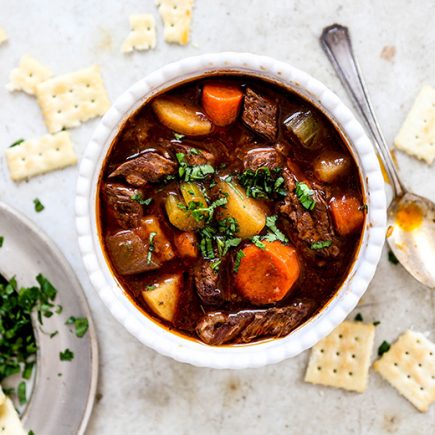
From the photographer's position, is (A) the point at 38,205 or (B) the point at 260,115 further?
(A) the point at 38,205

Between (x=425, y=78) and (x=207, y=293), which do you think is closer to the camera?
(x=207, y=293)

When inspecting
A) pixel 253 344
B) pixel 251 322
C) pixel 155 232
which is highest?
pixel 155 232

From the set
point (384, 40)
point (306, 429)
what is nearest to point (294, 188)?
point (384, 40)

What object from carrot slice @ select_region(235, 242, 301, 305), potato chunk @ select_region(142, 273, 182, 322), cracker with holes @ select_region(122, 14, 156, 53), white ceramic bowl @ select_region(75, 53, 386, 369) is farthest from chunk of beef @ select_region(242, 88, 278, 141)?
cracker with holes @ select_region(122, 14, 156, 53)

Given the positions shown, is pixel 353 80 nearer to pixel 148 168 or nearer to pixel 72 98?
pixel 148 168

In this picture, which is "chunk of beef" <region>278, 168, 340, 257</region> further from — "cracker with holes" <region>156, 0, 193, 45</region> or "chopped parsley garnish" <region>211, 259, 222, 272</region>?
"cracker with holes" <region>156, 0, 193, 45</region>

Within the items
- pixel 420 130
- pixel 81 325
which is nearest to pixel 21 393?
pixel 81 325

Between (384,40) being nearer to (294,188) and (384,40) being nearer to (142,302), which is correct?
(294,188)
